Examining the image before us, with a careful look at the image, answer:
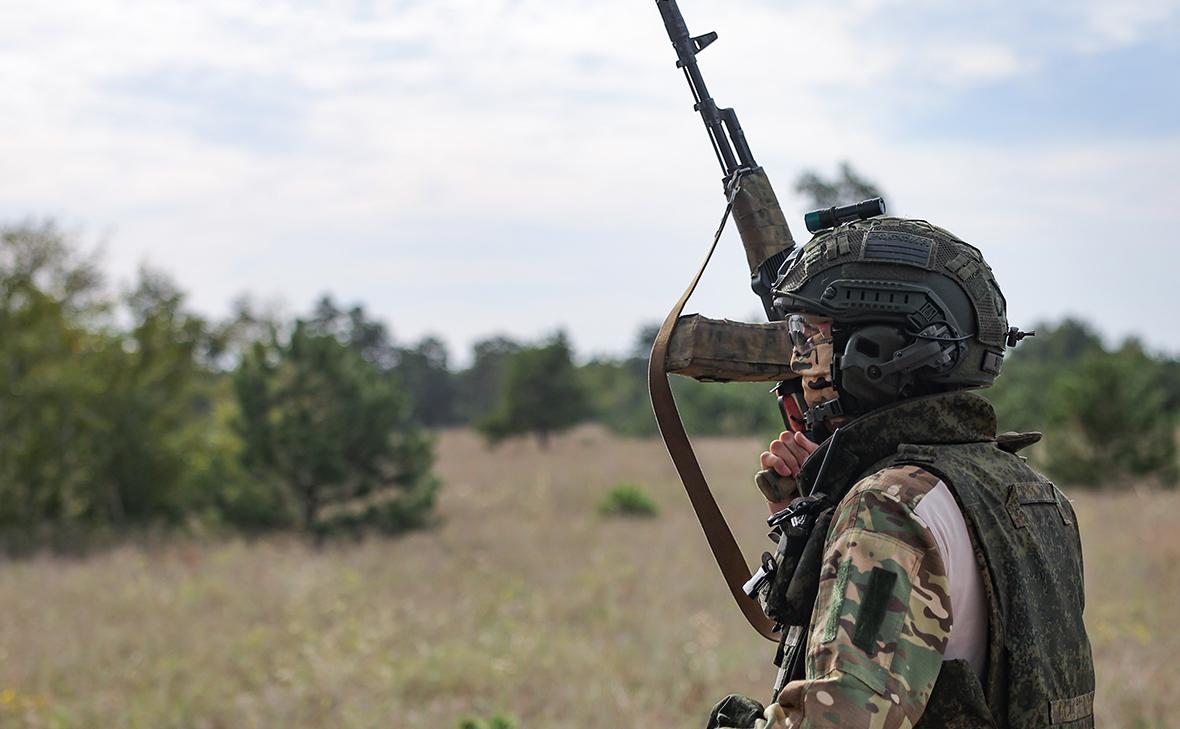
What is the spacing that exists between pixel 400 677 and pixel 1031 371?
33.7 meters

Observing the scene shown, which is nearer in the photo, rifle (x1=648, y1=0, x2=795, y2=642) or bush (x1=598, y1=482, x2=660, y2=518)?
rifle (x1=648, y1=0, x2=795, y2=642)

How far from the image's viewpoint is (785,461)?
2332mm

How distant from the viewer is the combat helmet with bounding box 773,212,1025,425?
205cm

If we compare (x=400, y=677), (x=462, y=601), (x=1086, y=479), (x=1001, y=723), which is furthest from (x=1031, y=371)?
(x=1001, y=723)

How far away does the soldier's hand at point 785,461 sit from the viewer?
2.32 m

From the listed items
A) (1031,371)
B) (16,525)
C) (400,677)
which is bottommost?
(1031,371)

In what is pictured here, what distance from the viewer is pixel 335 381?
1453cm

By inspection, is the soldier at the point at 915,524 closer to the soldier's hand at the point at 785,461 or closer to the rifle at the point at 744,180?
the soldier's hand at the point at 785,461

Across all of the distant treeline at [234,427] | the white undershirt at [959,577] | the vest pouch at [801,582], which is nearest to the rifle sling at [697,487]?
the vest pouch at [801,582]

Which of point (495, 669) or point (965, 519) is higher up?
point (965, 519)

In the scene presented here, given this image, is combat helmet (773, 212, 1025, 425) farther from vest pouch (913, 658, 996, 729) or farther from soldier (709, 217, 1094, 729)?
vest pouch (913, 658, 996, 729)

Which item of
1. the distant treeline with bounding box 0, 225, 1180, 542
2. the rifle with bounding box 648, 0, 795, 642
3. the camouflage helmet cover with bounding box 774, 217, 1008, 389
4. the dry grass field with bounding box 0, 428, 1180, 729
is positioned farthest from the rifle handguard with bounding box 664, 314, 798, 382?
the distant treeline with bounding box 0, 225, 1180, 542

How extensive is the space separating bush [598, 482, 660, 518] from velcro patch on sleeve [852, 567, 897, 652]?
1438 centimetres

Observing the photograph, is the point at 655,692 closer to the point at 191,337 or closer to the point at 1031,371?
the point at 191,337
